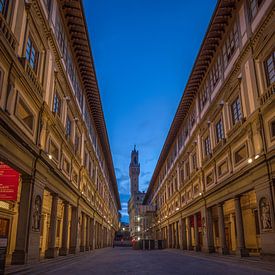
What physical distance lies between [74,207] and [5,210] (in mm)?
9306

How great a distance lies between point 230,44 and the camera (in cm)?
2223

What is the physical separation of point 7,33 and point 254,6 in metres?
13.8

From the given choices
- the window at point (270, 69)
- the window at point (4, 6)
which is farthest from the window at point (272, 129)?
the window at point (4, 6)

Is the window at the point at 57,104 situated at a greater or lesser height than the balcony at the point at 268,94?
greater

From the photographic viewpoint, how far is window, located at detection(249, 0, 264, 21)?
1751 centimetres

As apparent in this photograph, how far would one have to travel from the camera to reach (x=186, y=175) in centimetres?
3744

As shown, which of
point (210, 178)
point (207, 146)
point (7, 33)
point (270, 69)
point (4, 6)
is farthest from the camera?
point (207, 146)

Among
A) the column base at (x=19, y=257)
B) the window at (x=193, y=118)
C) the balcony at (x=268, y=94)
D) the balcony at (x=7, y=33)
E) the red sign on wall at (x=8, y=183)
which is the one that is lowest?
the column base at (x=19, y=257)

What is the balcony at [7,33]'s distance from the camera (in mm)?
11648

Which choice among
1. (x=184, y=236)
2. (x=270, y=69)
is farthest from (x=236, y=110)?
(x=184, y=236)

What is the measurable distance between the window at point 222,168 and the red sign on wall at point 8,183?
49.3ft

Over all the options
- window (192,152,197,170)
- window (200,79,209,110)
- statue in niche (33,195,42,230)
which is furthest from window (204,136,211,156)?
statue in niche (33,195,42,230)

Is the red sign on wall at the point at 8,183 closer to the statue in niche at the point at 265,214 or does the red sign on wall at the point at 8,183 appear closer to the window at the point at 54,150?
the window at the point at 54,150

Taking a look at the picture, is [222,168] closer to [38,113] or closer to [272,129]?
[272,129]
